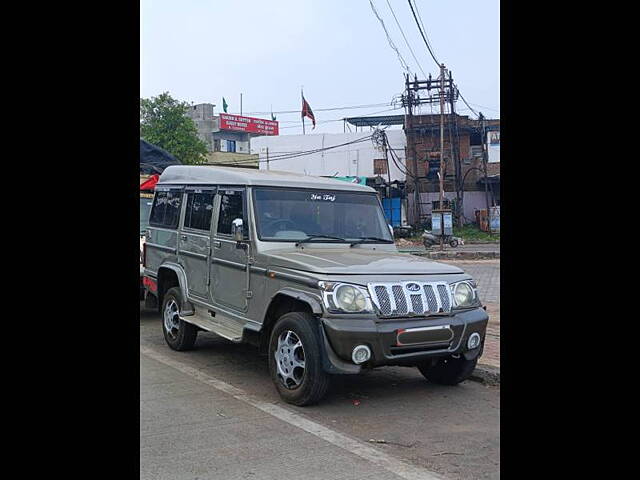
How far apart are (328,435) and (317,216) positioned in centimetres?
260

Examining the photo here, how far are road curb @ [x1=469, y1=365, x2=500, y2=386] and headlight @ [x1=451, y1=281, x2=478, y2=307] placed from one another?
41.5 inches

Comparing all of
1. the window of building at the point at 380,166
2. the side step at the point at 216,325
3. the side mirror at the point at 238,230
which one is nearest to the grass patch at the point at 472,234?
the window of building at the point at 380,166

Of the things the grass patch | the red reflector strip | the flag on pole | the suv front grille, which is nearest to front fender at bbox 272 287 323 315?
the suv front grille

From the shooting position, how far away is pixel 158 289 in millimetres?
8242

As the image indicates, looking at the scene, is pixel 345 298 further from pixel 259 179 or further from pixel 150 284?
pixel 150 284

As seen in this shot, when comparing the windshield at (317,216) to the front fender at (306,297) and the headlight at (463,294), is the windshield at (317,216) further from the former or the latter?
the headlight at (463,294)

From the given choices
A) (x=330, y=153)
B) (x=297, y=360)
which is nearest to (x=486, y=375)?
(x=297, y=360)

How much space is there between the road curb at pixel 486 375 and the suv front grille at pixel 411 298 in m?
1.33

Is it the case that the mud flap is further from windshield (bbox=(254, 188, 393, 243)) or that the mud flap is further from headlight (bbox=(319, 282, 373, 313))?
windshield (bbox=(254, 188, 393, 243))

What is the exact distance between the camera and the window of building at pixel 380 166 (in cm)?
3600

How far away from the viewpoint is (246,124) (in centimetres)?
5925
